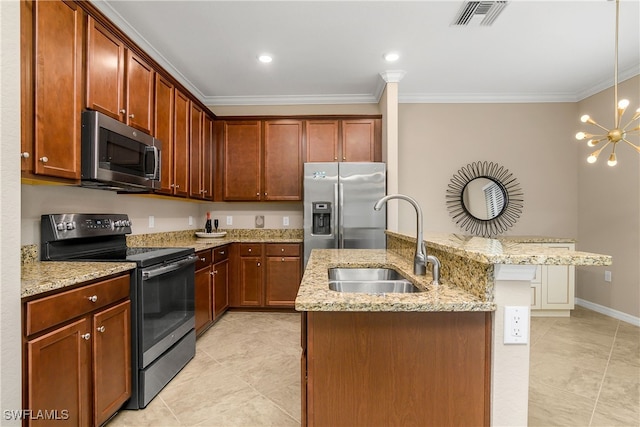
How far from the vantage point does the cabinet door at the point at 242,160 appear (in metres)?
4.13

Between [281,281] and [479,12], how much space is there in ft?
10.4

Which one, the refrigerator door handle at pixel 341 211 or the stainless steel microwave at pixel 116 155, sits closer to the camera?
the stainless steel microwave at pixel 116 155

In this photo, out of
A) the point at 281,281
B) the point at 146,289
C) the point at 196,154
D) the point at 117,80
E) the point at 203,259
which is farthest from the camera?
the point at 281,281

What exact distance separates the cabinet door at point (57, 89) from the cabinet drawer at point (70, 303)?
0.64m

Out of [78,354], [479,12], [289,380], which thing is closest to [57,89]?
[78,354]

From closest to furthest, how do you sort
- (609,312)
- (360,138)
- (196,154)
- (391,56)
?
(391,56) → (196,154) → (609,312) → (360,138)

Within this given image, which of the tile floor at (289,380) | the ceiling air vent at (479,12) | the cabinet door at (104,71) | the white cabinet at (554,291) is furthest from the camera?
the white cabinet at (554,291)

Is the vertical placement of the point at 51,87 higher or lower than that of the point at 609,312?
higher

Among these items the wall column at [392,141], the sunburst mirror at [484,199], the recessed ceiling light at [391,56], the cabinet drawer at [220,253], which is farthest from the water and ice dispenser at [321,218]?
the sunburst mirror at [484,199]

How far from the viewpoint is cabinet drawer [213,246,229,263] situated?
11.0 feet

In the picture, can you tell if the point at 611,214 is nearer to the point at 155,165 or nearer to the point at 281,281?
the point at 281,281

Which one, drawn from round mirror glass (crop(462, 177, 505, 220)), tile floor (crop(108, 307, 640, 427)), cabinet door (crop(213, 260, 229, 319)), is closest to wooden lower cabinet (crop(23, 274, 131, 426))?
tile floor (crop(108, 307, 640, 427))

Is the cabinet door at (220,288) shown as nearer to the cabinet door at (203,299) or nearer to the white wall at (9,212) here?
the cabinet door at (203,299)

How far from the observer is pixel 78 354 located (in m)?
1.52
